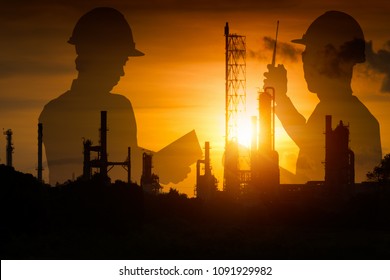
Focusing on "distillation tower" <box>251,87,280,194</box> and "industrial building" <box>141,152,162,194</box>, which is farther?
"industrial building" <box>141,152,162,194</box>

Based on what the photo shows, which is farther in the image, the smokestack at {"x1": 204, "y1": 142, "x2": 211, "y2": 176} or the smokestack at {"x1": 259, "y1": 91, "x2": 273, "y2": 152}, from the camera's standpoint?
the smokestack at {"x1": 204, "y1": 142, "x2": 211, "y2": 176}

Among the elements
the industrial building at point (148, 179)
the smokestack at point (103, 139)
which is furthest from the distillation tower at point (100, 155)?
the industrial building at point (148, 179)

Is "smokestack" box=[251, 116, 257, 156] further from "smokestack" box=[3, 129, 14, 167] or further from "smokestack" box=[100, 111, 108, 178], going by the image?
"smokestack" box=[3, 129, 14, 167]

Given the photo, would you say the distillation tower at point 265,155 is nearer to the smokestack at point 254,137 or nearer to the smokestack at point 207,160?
the smokestack at point 254,137

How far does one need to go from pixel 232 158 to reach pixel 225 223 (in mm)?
28117

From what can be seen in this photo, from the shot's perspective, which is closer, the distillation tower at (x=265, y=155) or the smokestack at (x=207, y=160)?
the distillation tower at (x=265, y=155)

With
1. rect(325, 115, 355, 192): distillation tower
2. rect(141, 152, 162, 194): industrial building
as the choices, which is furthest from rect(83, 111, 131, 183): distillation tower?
rect(325, 115, 355, 192): distillation tower

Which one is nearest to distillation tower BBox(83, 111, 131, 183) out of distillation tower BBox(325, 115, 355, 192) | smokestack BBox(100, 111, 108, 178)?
smokestack BBox(100, 111, 108, 178)

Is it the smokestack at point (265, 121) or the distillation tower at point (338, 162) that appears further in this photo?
the distillation tower at point (338, 162)

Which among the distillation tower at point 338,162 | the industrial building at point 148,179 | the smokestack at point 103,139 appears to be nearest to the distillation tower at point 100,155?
the smokestack at point 103,139

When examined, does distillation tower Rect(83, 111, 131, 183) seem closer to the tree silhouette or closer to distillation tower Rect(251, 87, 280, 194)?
distillation tower Rect(251, 87, 280, 194)

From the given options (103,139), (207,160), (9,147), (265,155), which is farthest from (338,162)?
(9,147)

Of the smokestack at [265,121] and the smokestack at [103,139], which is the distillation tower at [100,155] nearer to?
the smokestack at [103,139]

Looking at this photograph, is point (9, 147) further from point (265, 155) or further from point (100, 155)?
point (265, 155)
